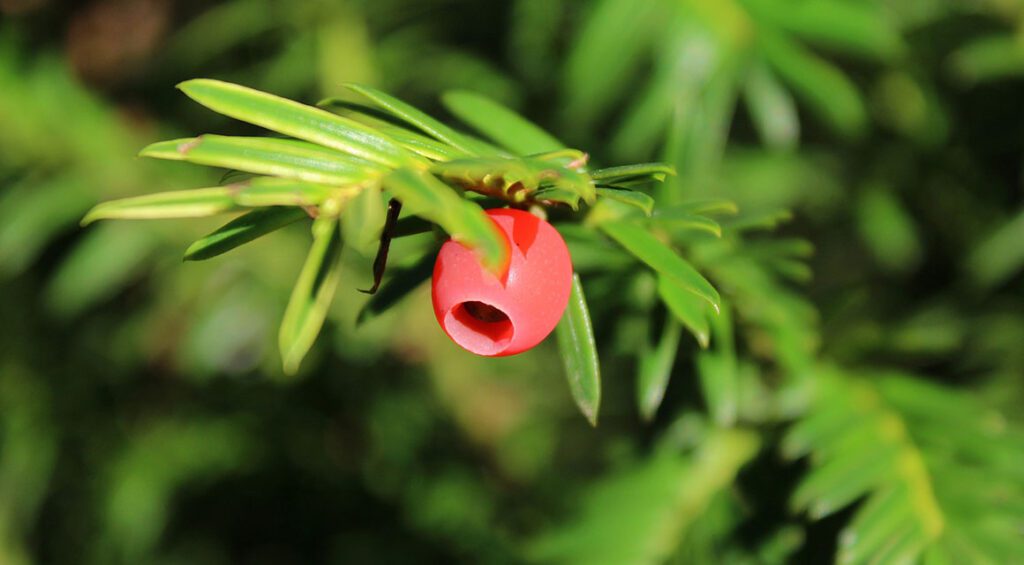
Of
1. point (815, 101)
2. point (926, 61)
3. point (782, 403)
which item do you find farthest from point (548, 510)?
point (926, 61)

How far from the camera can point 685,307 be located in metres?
0.50

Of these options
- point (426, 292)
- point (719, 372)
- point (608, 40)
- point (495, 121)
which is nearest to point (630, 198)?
point (495, 121)

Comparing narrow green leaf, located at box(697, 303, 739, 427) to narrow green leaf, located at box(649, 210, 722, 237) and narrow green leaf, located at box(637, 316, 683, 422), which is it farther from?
narrow green leaf, located at box(649, 210, 722, 237)

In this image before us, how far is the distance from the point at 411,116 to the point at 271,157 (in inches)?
A: 2.8

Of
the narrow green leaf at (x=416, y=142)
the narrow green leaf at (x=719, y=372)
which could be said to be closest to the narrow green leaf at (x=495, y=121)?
the narrow green leaf at (x=416, y=142)

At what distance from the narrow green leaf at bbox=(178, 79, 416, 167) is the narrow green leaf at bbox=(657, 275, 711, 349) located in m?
0.16

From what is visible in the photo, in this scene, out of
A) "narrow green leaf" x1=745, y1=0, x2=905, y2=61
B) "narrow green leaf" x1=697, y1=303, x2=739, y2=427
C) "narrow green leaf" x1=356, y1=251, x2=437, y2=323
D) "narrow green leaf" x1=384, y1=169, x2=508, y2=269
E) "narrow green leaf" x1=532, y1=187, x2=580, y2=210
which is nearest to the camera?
"narrow green leaf" x1=384, y1=169, x2=508, y2=269

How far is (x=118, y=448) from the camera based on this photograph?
115cm

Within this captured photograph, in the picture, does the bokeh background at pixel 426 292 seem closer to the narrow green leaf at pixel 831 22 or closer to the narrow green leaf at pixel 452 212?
the narrow green leaf at pixel 831 22

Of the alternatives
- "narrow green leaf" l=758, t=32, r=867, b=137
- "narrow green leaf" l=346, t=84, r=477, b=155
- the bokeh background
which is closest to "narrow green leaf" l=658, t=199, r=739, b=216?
"narrow green leaf" l=346, t=84, r=477, b=155

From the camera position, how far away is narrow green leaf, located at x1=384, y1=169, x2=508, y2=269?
32 cm

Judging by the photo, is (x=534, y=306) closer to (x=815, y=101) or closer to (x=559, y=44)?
(x=815, y=101)

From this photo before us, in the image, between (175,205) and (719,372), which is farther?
(719,372)

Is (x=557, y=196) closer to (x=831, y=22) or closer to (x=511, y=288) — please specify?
(x=511, y=288)
